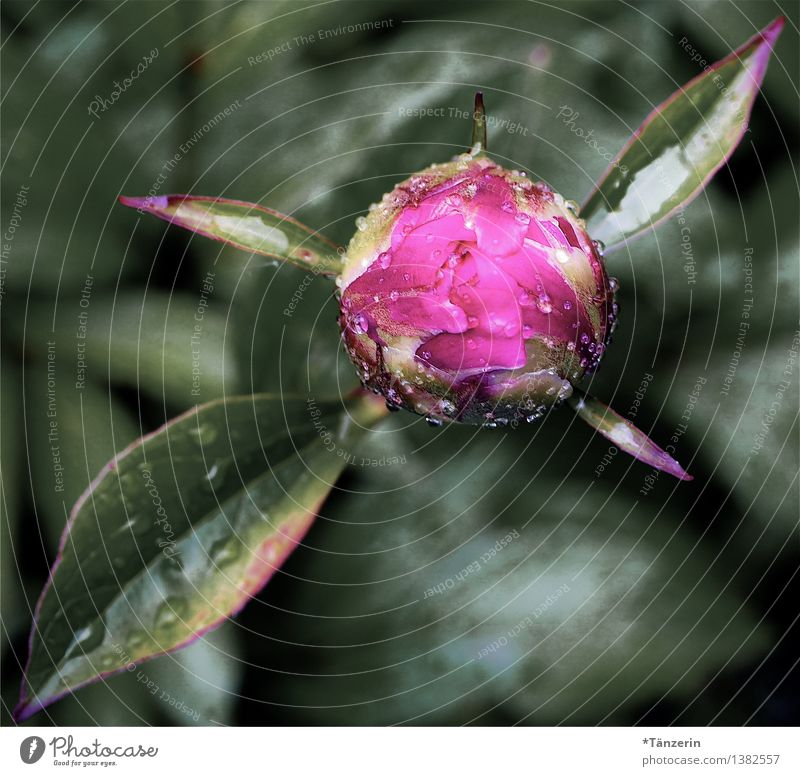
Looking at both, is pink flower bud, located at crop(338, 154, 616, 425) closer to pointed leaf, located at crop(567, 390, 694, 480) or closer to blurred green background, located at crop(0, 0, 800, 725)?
pointed leaf, located at crop(567, 390, 694, 480)

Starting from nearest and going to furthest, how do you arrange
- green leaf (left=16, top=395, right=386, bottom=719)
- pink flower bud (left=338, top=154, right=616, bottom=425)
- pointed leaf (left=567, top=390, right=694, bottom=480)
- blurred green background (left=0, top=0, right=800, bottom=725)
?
pink flower bud (left=338, top=154, right=616, bottom=425), pointed leaf (left=567, top=390, right=694, bottom=480), green leaf (left=16, top=395, right=386, bottom=719), blurred green background (left=0, top=0, right=800, bottom=725)

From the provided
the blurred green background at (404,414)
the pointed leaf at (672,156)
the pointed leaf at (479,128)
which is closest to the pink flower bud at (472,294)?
the pointed leaf at (479,128)

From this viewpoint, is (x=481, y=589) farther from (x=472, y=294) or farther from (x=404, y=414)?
(x=472, y=294)

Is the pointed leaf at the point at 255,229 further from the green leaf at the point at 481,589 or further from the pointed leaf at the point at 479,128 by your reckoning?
the green leaf at the point at 481,589

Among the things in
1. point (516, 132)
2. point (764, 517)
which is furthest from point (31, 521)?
point (764, 517)

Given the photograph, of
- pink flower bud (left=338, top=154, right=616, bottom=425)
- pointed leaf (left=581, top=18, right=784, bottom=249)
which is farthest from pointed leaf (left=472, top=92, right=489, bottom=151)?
pointed leaf (left=581, top=18, right=784, bottom=249)

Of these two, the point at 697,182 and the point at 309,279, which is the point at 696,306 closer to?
the point at 697,182
